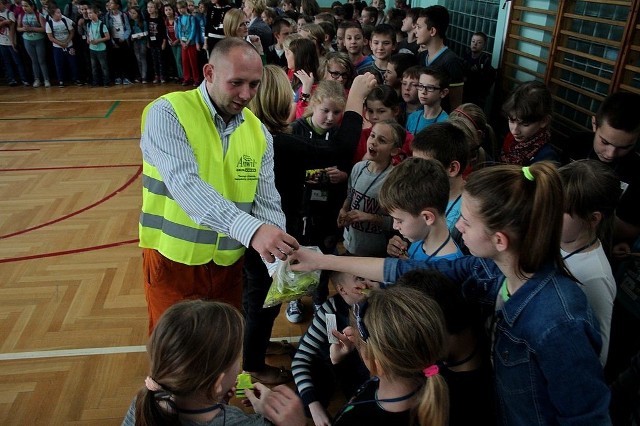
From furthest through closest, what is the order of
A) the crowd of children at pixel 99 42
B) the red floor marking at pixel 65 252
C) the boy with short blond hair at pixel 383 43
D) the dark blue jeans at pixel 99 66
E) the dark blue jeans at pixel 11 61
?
the dark blue jeans at pixel 99 66, the dark blue jeans at pixel 11 61, the crowd of children at pixel 99 42, the boy with short blond hair at pixel 383 43, the red floor marking at pixel 65 252

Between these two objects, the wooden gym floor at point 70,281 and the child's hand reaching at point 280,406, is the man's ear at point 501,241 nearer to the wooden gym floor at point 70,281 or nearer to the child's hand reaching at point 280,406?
the child's hand reaching at point 280,406

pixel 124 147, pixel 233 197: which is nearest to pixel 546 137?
pixel 233 197

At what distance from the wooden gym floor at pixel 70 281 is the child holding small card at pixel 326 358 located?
635mm

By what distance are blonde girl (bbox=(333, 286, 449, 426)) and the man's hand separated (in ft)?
1.32

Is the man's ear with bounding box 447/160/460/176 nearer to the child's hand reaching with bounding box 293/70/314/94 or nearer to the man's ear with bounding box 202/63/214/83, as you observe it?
the man's ear with bounding box 202/63/214/83

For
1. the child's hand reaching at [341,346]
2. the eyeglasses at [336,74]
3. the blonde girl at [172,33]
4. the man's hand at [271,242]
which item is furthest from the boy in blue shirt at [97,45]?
the child's hand reaching at [341,346]

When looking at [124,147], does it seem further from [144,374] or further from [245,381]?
[245,381]

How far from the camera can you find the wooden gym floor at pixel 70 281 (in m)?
2.74

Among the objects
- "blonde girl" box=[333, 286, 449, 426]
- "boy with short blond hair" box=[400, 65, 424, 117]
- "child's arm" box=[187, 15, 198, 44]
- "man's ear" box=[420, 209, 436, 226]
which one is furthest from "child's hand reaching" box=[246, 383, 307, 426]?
"child's arm" box=[187, 15, 198, 44]

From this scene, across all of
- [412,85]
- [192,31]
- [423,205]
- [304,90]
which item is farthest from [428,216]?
[192,31]

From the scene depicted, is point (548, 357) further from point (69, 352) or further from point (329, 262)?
point (69, 352)

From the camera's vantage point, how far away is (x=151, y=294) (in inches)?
87.4

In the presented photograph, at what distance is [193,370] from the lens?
4.31 ft

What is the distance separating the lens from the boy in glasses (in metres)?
3.58
